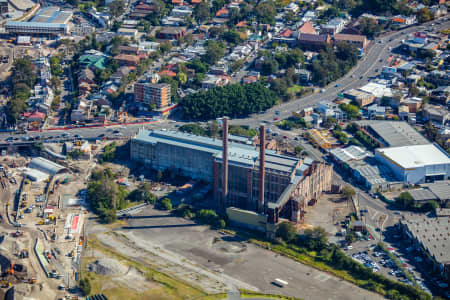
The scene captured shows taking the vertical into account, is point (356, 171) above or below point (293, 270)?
above

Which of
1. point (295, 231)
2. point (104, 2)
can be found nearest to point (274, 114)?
point (295, 231)

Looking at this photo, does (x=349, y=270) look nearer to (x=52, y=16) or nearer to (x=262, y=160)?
(x=262, y=160)

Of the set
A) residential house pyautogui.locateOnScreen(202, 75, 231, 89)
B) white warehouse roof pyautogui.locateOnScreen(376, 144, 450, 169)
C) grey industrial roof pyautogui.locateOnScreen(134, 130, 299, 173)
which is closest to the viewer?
grey industrial roof pyautogui.locateOnScreen(134, 130, 299, 173)

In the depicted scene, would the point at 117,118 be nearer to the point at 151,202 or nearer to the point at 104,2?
the point at 151,202

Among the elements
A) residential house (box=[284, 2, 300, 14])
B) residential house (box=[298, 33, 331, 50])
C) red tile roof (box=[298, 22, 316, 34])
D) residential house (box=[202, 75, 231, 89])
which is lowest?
residential house (box=[202, 75, 231, 89])

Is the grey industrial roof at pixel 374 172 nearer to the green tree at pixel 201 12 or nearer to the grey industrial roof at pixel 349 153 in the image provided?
the grey industrial roof at pixel 349 153

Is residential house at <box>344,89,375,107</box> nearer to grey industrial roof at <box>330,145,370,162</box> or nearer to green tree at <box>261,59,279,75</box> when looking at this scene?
green tree at <box>261,59,279,75</box>

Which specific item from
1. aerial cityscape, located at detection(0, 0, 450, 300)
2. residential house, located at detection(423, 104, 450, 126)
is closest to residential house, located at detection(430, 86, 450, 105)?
aerial cityscape, located at detection(0, 0, 450, 300)
